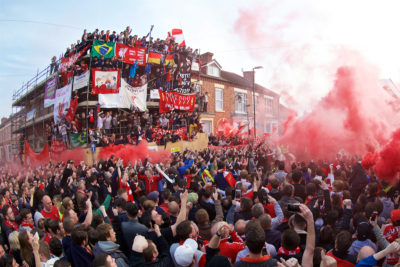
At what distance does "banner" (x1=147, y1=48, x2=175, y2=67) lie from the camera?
19.8m

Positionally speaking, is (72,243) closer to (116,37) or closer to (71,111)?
(71,111)

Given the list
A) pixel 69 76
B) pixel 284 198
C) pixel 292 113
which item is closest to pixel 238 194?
pixel 284 198

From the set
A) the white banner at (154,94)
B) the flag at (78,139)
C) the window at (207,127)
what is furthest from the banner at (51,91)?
the window at (207,127)

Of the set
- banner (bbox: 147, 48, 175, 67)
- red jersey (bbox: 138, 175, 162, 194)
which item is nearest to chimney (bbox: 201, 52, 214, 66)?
banner (bbox: 147, 48, 175, 67)

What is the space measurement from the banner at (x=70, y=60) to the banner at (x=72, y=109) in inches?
96.2

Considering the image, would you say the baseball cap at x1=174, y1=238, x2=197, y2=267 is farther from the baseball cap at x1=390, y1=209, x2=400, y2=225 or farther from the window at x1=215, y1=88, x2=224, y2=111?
the window at x1=215, y1=88, x2=224, y2=111

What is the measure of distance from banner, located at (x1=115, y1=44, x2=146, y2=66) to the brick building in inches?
218

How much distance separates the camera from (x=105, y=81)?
16.8 metres

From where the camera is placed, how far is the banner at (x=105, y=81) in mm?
16500

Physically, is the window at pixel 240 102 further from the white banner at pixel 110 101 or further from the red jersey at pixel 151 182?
the red jersey at pixel 151 182

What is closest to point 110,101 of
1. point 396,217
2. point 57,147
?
point 57,147

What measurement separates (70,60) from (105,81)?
3129 millimetres

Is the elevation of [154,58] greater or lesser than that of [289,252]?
greater

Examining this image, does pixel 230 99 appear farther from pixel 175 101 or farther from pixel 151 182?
pixel 151 182
